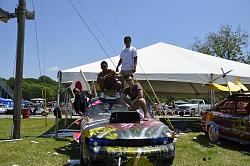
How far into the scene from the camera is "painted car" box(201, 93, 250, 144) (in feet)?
27.7

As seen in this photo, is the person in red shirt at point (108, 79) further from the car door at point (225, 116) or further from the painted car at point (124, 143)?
the painted car at point (124, 143)

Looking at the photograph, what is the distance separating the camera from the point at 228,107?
9.41m

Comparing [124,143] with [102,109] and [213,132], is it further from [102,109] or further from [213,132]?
[213,132]

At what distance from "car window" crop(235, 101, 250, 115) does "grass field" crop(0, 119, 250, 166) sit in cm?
91

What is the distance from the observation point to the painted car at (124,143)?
223 inches

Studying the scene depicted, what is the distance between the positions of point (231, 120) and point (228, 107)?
63 cm

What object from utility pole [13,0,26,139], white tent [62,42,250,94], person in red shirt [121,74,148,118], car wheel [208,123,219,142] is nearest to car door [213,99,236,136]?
car wheel [208,123,219,142]

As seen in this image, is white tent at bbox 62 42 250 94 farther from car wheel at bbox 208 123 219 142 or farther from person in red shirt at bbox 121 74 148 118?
person in red shirt at bbox 121 74 148 118


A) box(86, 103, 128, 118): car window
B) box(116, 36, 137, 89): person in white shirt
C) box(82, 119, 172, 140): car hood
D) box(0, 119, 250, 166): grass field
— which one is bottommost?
box(0, 119, 250, 166): grass field

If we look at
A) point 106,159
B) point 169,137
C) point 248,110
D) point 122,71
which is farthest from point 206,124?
point 106,159

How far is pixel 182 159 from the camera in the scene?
Result: 7133 millimetres

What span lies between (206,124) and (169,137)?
4257 millimetres

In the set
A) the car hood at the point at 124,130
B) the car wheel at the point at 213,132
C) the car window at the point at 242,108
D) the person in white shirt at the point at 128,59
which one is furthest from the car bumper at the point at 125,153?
the person in white shirt at the point at 128,59

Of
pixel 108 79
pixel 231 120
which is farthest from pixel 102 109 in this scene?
pixel 231 120
